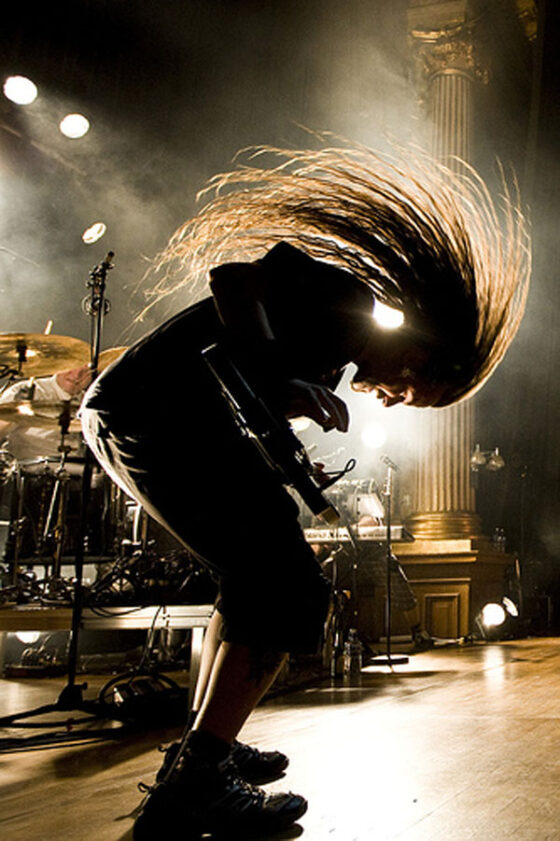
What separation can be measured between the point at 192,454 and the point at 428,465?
697 centimetres

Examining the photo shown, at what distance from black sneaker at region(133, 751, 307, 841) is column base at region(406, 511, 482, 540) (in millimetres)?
6545

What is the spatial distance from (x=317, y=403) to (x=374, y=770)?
994mm

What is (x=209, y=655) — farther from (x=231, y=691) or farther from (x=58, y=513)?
(x=58, y=513)

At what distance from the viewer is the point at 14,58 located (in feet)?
24.0

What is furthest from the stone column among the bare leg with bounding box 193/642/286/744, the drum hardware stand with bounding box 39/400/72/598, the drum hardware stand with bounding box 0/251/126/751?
the bare leg with bounding box 193/642/286/744

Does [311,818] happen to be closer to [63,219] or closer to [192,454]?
[192,454]

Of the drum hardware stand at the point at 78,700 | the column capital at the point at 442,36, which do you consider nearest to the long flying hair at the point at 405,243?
the drum hardware stand at the point at 78,700

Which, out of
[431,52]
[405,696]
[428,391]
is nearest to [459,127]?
[431,52]

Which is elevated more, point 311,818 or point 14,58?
point 14,58

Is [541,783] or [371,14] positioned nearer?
[541,783]

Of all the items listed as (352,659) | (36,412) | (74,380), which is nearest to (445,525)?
(352,659)

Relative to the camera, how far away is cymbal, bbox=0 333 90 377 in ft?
13.4

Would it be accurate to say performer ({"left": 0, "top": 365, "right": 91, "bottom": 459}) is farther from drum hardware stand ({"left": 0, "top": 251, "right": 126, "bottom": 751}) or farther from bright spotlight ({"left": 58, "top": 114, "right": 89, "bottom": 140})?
bright spotlight ({"left": 58, "top": 114, "right": 89, "bottom": 140})

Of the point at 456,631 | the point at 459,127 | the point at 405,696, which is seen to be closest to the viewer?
the point at 405,696
